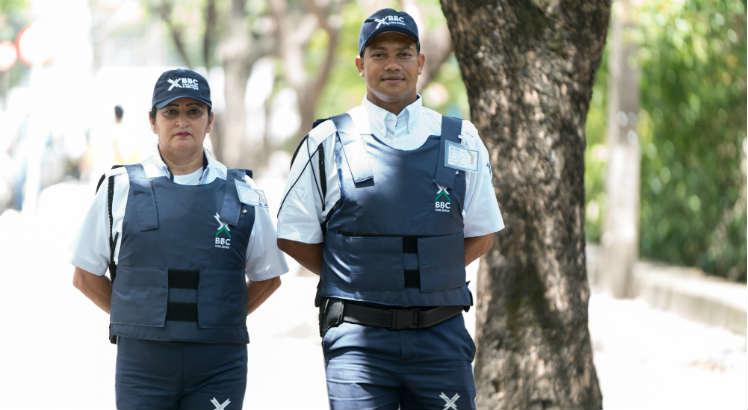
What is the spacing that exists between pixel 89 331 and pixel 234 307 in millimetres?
7143

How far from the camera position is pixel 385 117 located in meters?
4.55

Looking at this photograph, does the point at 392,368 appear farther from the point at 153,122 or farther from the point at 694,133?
the point at 694,133

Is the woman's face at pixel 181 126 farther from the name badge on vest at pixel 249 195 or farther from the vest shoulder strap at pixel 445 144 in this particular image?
the vest shoulder strap at pixel 445 144

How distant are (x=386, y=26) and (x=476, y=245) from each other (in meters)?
0.79

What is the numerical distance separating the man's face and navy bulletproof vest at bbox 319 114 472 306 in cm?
14

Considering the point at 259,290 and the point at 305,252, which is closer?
the point at 305,252

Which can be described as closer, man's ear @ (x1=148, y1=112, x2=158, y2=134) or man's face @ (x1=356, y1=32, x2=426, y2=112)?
man's face @ (x1=356, y1=32, x2=426, y2=112)

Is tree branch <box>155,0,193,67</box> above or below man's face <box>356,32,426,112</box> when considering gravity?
above

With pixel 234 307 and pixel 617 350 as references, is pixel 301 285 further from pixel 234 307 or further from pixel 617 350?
pixel 234 307

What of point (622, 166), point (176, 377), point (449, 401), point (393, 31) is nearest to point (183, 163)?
point (176, 377)

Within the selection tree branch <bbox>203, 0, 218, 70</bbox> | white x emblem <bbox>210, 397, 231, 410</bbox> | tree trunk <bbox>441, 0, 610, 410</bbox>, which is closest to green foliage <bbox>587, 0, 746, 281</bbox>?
tree trunk <bbox>441, 0, 610, 410</bbox>

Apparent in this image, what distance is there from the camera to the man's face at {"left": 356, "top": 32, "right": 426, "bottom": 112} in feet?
14.9

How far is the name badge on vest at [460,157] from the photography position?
14.8 ft

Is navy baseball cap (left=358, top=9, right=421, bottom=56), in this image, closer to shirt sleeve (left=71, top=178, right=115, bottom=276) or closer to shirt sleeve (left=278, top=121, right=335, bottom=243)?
shirt sleeve (left=278, top=121, right=335, bottom=243)
